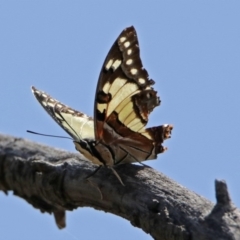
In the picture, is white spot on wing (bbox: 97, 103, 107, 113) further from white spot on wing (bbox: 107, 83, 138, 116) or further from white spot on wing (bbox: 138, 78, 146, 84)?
white spot on wing (bbox: 138, 78, 146, 84)

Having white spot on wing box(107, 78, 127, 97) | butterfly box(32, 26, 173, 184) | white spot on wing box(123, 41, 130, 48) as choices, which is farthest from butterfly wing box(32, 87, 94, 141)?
white spot on wing box(123, 41, 130, 48)

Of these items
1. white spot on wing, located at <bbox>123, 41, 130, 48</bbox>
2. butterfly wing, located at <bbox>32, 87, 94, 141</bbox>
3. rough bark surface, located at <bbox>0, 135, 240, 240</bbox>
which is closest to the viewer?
rough bark surface, located at <bbox>0, 135, 240, 240</bbox>

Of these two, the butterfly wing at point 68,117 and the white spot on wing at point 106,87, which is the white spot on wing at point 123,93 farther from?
the butterfly wing at point 68,117

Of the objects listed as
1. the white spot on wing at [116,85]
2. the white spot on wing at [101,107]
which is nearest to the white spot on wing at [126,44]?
the white spot on wing at [116,85]

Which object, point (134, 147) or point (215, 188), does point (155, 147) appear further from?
point (215, 188)

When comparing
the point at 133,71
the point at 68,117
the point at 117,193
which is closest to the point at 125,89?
the point at 133,71

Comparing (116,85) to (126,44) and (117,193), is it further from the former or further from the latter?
(117,193)
